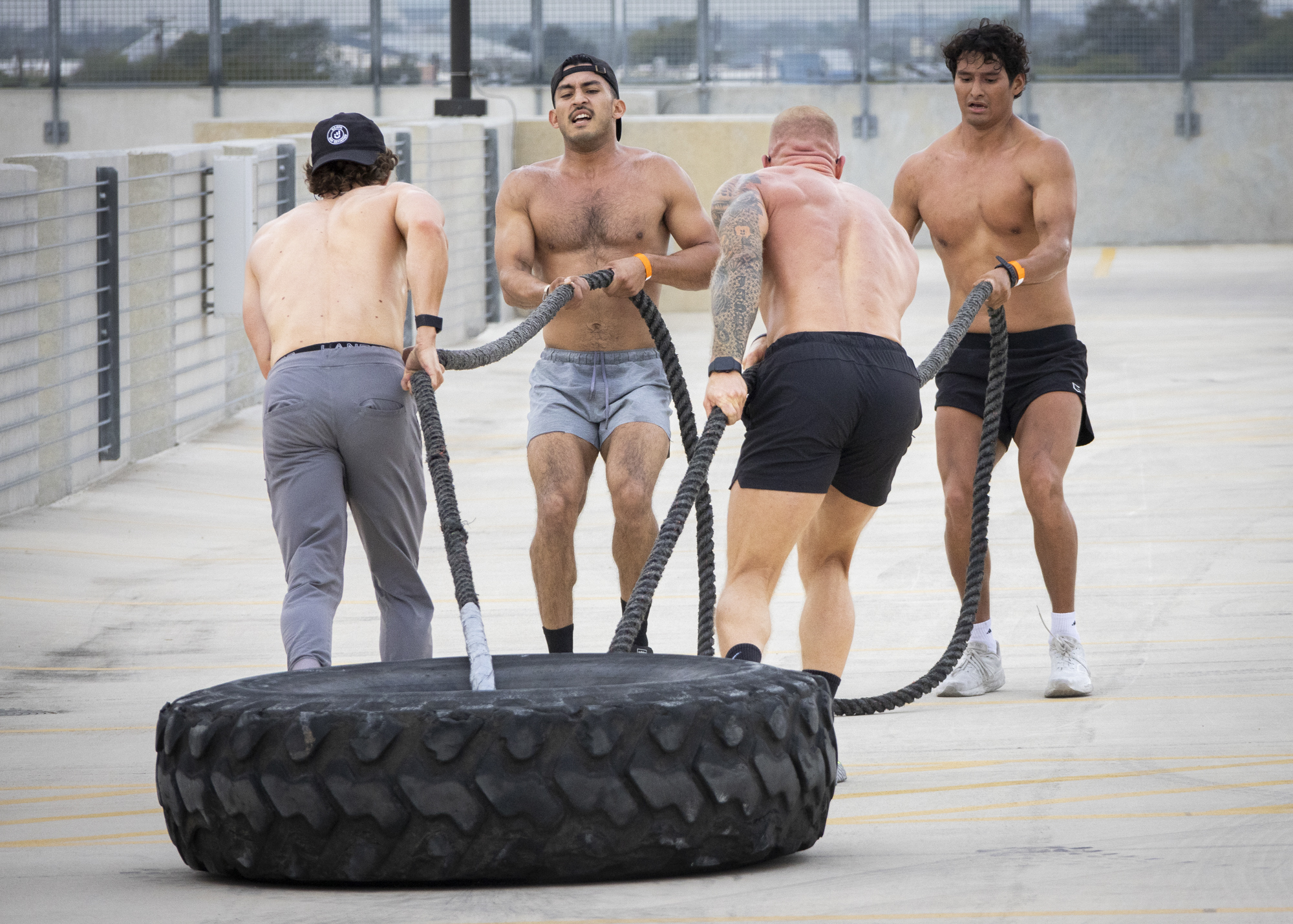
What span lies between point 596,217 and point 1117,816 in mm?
2565

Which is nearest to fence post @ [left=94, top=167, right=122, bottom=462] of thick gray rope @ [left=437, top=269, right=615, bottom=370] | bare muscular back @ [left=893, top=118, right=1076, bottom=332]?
thick gray rope @ [left=437, top=269, right=615, bottom=370]

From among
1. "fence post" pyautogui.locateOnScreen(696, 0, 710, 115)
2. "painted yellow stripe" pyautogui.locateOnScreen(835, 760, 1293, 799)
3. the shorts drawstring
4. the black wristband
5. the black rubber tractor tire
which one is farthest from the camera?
"fence post" pyautogui.locateOnScreen(696, 0, 710, 115)

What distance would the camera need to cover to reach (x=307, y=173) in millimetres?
5227

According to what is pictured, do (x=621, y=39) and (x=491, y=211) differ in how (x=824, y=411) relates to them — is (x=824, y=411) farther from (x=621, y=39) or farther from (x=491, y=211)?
(x=621, y=39)

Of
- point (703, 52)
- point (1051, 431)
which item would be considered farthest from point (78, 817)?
point (703, 52)

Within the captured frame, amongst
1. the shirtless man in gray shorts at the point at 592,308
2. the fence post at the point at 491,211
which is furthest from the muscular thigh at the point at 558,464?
the fence post at the point at 491,211

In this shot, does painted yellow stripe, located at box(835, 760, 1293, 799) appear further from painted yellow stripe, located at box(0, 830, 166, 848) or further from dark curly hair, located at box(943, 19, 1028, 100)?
dark curly hair, located at box(943, 19, 1028, 100)

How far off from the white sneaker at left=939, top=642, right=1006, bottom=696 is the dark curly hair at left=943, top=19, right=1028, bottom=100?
176 cm

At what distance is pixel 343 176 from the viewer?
5.14 metres

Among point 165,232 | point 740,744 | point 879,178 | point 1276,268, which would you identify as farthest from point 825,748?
point 879,178

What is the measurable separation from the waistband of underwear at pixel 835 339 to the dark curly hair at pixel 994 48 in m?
1.38

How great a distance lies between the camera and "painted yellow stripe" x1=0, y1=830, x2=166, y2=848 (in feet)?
12.9

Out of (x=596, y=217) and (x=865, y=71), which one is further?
(x=865, y=71)

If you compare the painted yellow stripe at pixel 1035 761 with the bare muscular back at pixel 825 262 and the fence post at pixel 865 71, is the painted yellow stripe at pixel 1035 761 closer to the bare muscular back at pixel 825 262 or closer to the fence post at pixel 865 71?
the bare muscular back at pixel 825 262
